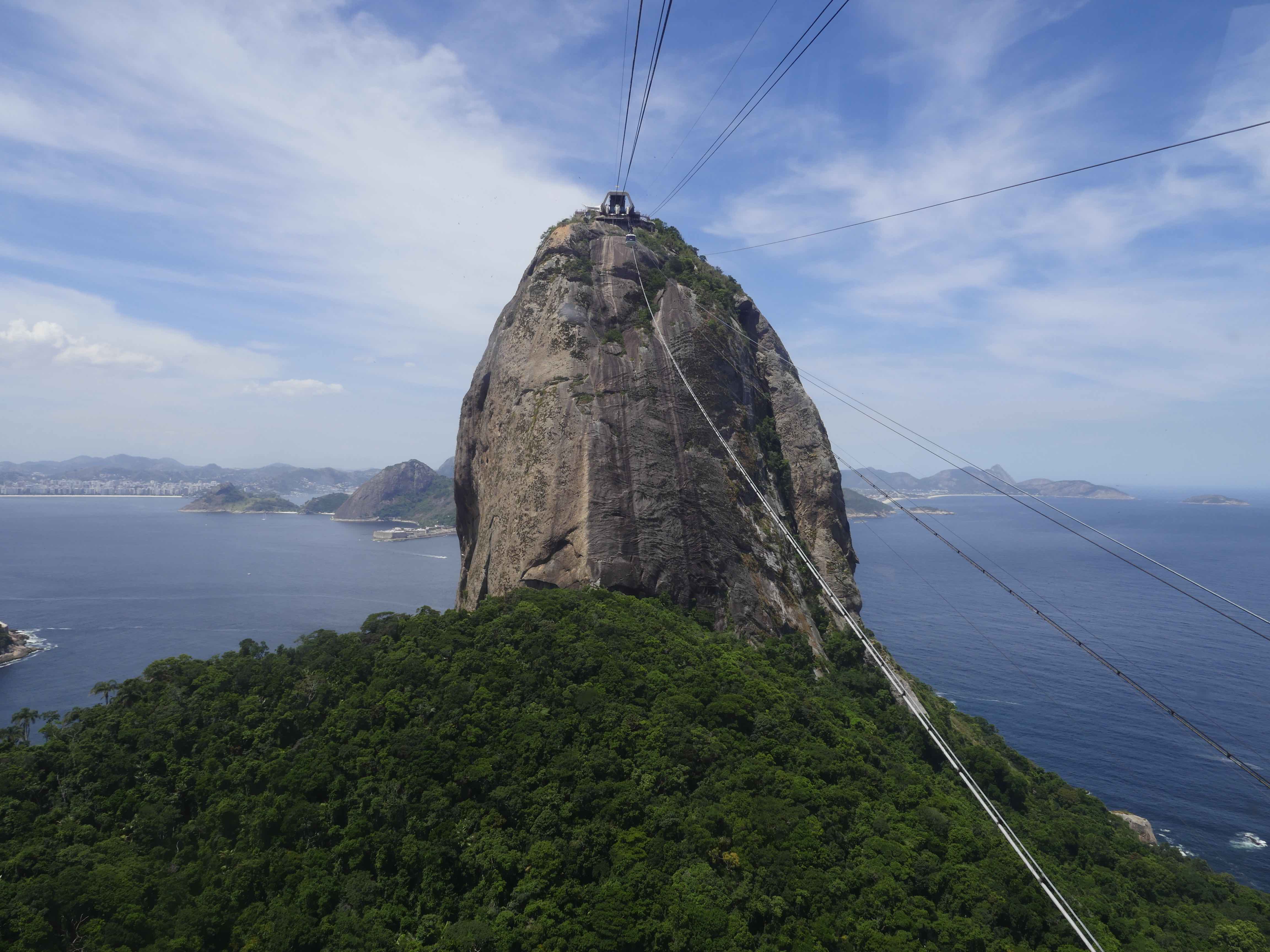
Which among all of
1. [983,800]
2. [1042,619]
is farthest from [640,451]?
[1042,619]

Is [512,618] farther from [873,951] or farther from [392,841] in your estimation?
[873,951]

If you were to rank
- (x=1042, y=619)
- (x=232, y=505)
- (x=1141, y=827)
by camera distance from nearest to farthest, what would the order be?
→ (x=1141, y=827) < (x=1042, y=619) < (x=232, y=505)

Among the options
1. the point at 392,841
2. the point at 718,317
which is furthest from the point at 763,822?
the point at 718,317

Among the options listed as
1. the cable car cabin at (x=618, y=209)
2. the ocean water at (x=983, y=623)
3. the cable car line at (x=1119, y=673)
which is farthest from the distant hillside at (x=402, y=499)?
the cable car line at (x=1119, y=673)

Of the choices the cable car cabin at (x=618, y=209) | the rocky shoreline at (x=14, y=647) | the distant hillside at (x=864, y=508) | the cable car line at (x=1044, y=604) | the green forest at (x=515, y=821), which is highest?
the cable car cabin at (x=618, y=209)

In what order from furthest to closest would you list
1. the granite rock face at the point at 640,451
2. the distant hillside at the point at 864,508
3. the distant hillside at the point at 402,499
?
the distant hillside at the point at 864,508, the distant hillside at the point at 402,499, the granite rock face at the point at 640,451

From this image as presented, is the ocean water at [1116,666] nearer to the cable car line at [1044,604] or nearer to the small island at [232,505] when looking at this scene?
the cable car line at [1044,604]

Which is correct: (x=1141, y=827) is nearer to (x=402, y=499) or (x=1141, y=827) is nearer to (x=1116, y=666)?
(x=1116, y=666)

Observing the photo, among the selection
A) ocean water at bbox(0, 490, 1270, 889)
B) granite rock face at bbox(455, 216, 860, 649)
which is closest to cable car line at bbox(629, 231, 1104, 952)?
granite rock face at bbox(455, 216, 860, 649)
